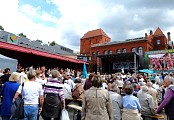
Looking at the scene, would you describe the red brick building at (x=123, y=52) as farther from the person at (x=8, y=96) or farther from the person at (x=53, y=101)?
the person at (x=8, y=96)

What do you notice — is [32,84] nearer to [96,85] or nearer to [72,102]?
[96,85]

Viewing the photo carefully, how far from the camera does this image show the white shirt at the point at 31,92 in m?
3.94

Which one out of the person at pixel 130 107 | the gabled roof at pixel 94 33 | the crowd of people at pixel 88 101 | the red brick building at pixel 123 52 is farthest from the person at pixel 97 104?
the gabled roof at pixel 94 33

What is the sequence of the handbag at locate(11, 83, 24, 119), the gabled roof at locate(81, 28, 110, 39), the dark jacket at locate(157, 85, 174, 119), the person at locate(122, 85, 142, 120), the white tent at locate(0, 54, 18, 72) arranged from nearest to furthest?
the dark jacket at locate(157, 85, 174, 119) → the handbag at locate(11, 83, 24, 119) → the person at locate(122, 85, 142, 120) → the white tent at locate(0, 54, 18, 72) → the gabled roof at locate(81, 28, 110, 39)

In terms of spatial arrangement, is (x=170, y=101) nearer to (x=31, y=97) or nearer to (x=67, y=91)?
(x=31, y=97)

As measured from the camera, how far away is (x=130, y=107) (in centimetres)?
425

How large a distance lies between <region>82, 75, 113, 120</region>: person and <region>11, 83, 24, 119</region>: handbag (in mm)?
1367

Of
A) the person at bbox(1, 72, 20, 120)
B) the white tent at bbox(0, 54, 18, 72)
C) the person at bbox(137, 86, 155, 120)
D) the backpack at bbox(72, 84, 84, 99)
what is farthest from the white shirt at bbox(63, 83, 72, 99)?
the white tent at bbox(0, 54, 18, 72)

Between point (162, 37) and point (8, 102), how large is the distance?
1902 inches

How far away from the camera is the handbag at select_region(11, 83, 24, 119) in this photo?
381 centimetres

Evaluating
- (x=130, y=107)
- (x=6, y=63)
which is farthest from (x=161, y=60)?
(x=130, y=107)

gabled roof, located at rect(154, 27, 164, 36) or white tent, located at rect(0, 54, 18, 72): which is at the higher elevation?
gabled roof, located at rect(154, 27, 164, 36)

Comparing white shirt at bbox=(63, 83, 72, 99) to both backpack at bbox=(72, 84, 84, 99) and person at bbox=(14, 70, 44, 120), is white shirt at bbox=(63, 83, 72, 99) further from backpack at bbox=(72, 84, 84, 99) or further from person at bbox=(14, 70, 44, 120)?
person at bbox=(14, 70, 44, 120)

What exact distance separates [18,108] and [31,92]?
402mm
